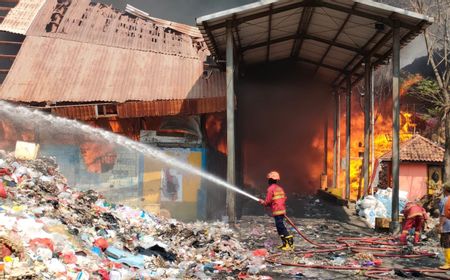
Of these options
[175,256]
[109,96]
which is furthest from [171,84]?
[175,256]

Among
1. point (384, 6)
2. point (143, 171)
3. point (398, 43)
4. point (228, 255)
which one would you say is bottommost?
point (228, 255)

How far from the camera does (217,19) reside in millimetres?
13977

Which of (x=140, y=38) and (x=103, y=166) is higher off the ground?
(x=140, y=38)

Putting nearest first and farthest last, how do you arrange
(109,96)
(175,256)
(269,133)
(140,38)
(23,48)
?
1. (175,256)
2. (109,96)
3. (23,48)
4. (140,38)
5. (269,133)

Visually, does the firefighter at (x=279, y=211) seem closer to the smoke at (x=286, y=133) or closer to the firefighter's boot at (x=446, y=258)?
the firefighter's boot at (x=446, y=258)

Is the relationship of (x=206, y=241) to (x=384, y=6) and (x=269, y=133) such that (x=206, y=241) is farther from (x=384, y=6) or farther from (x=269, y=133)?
(x=269, y=133)

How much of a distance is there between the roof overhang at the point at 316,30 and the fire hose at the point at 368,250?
6.29 m

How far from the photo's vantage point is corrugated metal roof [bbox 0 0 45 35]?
18.4 meters

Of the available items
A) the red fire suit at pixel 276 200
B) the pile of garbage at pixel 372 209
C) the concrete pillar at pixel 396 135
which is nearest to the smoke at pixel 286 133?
the pile of garbage at pixel 372 209

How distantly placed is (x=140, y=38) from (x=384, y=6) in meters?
10.0

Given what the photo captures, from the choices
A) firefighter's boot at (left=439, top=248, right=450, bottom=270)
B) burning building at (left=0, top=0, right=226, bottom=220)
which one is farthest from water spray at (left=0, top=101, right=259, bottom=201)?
firefighter's boot at (left=439, top=248, right=450, bottom=270)

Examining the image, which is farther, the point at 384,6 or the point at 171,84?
the point at 171,84

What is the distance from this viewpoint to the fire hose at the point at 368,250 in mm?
8695

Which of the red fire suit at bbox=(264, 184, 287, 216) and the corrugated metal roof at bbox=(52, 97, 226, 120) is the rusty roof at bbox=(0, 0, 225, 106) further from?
the red fire suit at bbox=(264, 184, 287, 216)
